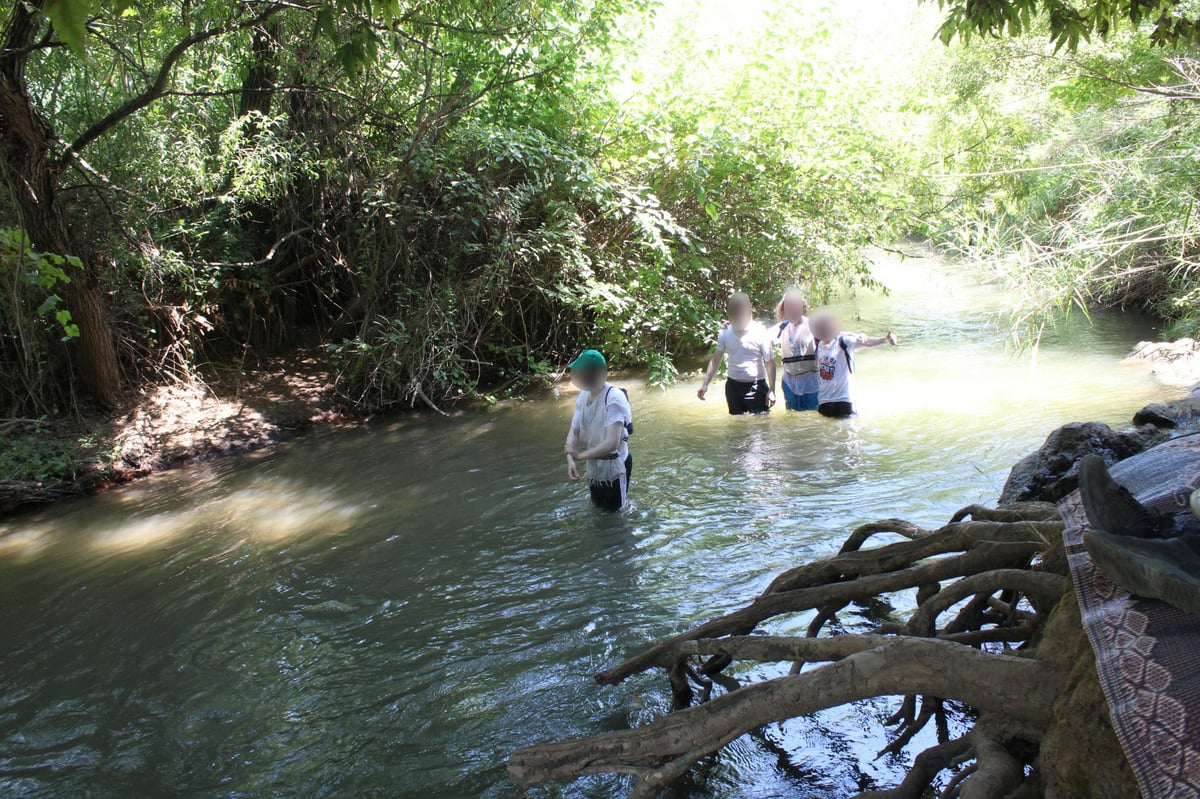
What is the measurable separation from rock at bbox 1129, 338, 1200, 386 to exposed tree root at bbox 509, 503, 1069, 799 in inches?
382

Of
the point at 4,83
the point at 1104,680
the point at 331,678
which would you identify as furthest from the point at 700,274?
the point at 1104,680

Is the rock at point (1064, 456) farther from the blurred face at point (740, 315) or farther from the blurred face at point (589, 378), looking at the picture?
the blurred face at point (740, 315)

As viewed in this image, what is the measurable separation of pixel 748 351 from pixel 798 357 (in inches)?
26.8

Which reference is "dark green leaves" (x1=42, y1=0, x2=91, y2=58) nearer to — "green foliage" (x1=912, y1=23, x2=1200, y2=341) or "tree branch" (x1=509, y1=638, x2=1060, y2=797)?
"tree branch" (x1=509, y1=638, x2=1060, y2=797)

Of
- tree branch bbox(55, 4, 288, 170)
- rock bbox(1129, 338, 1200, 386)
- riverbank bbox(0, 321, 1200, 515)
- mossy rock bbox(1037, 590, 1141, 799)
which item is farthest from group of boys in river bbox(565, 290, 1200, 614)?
tree branch bbox(55, 4, 288, 170)

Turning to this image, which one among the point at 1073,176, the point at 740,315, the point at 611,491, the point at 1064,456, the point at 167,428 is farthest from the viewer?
the point at 1073,176

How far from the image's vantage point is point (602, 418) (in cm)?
704

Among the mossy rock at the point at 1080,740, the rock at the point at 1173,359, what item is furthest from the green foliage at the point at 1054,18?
the rock at the point at 1173,359

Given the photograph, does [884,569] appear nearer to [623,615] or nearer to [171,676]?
[623,615]

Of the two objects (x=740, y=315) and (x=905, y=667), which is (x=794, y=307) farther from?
(x=905, y=667)

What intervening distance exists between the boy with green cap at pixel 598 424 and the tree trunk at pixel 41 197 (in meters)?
5.97

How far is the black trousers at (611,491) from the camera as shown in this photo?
764 centimetres

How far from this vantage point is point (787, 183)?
15.6 metres

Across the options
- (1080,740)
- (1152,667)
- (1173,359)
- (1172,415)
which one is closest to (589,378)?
(1172,415)
